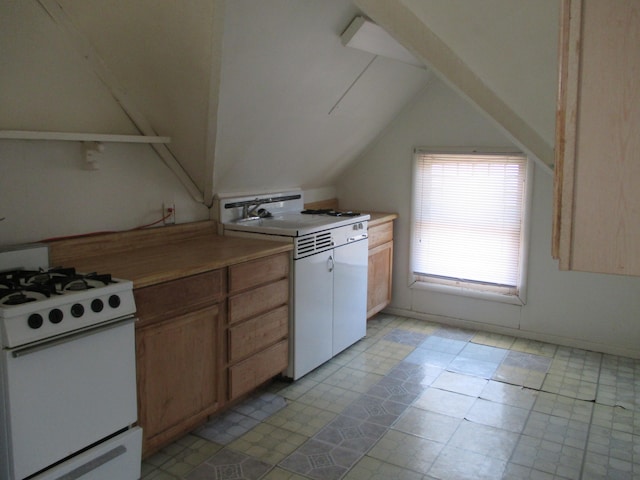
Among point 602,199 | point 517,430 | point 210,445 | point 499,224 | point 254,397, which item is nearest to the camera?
point 602,199

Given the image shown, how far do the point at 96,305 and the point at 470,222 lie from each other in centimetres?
320

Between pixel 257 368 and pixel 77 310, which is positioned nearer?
pixel 77 310

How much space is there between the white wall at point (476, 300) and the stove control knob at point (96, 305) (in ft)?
10.3

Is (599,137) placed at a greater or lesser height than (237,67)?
lesser

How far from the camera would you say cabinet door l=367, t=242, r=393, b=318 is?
14.8 feet

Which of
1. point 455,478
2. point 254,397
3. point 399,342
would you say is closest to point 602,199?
point 455,478

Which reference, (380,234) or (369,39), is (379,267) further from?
(369,39)

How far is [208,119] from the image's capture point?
2.92 meters

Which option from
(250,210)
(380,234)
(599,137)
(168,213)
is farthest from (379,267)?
(599,137)

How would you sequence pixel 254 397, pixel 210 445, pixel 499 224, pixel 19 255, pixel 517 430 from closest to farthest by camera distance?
pixel 19 255 → pixel 210 445 → pixel 517 430 → pixel 254 397 → pixel 499 224

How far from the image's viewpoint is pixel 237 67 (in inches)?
106

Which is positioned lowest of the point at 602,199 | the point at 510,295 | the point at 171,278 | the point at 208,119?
the point at 510,295

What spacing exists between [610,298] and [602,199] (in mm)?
3549

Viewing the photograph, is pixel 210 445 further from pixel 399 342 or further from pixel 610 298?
pixel 610 298
